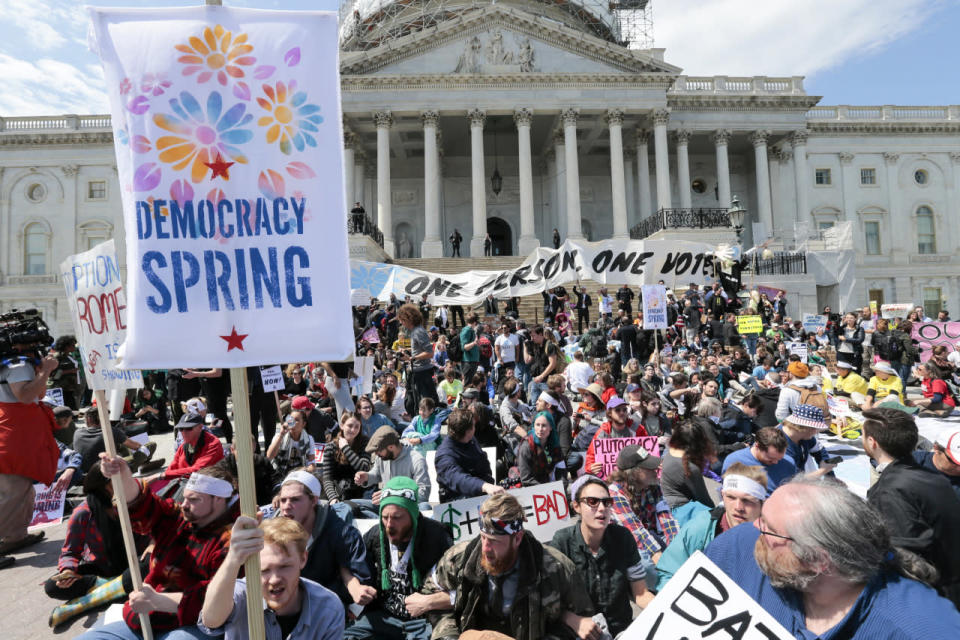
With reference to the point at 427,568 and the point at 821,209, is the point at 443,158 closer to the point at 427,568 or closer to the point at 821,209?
the point at 821,209

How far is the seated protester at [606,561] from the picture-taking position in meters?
3.60

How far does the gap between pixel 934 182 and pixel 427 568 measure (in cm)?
5079

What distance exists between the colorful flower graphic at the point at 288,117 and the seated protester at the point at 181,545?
2.07 meters

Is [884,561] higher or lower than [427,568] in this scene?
higher

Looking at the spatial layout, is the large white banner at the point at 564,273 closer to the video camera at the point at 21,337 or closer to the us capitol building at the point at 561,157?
the us capitol building at the point at 561,157

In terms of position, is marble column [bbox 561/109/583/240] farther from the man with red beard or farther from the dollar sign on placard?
the man with red beard

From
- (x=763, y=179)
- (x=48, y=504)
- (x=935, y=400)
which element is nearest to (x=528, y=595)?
(x=48, y=504)

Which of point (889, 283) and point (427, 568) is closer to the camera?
point (427, 568)

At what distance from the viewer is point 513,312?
20719mm

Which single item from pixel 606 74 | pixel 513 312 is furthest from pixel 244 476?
pixel 606 74

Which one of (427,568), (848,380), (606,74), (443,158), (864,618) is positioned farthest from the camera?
Result: (443,158)

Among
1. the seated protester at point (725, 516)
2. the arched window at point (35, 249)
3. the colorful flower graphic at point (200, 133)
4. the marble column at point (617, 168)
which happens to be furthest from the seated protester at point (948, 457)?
the arched window at point (35, 249)

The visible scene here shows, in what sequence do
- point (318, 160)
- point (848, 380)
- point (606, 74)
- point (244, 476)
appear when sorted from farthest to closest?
point (606, 74), point (848, 380), point (318, 160), point (244, 476)

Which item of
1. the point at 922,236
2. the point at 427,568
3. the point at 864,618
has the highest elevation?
the point at 922,236
